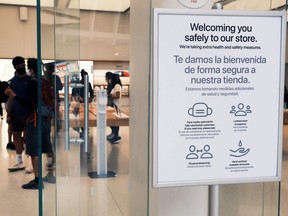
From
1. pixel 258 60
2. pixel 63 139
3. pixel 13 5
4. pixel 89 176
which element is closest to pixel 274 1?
pixel 258 60

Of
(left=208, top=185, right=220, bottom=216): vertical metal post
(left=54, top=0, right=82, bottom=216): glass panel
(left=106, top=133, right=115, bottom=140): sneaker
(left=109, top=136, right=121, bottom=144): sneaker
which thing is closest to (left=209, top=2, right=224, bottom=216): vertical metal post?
(left=208, top=185, right=220, bottom=216): vertical metal post

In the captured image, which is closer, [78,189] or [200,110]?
[200,110]

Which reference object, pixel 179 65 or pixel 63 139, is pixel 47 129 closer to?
pixel 63 139

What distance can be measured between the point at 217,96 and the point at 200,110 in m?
0.10

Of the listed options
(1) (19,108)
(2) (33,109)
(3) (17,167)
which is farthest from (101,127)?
(3) (17,167)

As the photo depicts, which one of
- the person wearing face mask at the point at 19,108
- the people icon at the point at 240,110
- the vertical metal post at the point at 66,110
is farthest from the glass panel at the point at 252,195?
the person wearing face mask at the point at 19,108

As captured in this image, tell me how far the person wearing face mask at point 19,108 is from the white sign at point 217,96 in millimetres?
3550

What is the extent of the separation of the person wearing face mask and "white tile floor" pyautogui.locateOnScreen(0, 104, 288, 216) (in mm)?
377

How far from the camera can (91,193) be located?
4.27 meters

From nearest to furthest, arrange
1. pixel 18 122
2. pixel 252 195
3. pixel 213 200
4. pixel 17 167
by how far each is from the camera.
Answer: pixel 213 200 → pixel 252 195 → pixel 18 122 → pixel 17 167

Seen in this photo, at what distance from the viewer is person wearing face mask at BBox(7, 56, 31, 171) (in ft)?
16.4

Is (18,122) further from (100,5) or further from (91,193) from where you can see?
(100,5)

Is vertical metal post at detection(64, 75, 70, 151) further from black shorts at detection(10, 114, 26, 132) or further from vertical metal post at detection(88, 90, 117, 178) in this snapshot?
black shorts at detection(10, 114, 26, 132)

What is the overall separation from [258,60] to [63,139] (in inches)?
75.6
